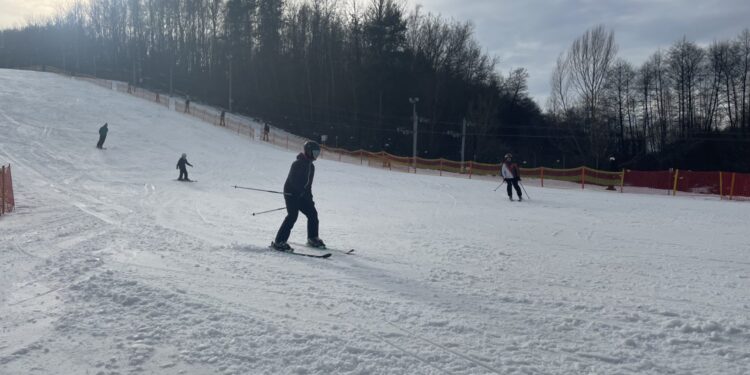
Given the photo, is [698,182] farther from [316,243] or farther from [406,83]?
[406,83]

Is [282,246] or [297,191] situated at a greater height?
[297,191]

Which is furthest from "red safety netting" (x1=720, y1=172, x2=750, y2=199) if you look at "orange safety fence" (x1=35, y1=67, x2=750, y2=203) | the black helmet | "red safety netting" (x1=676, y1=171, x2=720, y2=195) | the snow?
the black helmet

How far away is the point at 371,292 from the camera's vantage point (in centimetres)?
560

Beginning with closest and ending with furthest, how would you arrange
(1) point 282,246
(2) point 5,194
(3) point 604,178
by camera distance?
(1) point 282,246 → (2) point 5,194 → (3) point 604,178

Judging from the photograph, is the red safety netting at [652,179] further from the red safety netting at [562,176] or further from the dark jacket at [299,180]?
the dark jacket at [299,180]

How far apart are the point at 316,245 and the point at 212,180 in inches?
594

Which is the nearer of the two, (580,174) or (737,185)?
(737,185)

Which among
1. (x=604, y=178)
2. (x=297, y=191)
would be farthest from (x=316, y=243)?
(x=604, y=178)

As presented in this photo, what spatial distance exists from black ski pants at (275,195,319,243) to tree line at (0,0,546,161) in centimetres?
4812

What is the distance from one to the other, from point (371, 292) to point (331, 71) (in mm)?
59819

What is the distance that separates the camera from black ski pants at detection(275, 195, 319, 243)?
7.82 meters

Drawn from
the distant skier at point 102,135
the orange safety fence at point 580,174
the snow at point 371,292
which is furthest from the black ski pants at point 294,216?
the distant skier at point 102,135

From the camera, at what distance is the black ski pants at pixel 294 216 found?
7.82 metres

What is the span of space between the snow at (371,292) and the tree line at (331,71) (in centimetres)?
4499
